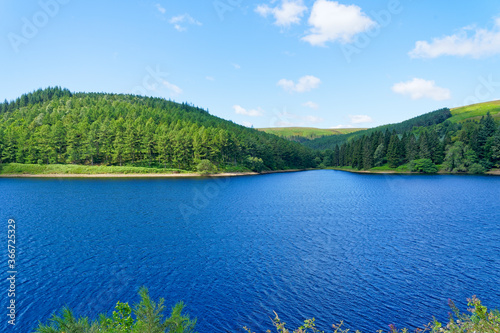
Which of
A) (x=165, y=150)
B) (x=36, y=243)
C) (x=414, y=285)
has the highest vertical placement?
(x=165, y=150)

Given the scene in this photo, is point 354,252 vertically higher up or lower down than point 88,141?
lower down

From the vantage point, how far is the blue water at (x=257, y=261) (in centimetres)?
1945

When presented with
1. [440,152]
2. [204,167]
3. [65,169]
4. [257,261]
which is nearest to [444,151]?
[440,152]

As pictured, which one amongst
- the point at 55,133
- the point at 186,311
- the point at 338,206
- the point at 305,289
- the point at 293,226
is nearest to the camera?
the point at 186,311

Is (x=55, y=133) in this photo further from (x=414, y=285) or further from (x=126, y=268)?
(x=414, y=285)

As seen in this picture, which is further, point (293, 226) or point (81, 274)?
point (293, 226)

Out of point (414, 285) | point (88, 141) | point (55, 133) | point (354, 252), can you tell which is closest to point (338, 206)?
point (354, 252)

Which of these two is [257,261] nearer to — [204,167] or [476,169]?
[204,167]

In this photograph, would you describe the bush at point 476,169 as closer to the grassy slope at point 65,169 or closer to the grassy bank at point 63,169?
the grassy slope at point 65,169

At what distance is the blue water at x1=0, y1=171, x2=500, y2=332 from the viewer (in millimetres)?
19453

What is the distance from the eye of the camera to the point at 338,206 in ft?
193

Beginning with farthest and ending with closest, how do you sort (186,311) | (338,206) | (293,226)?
(338,206)
(293,226)
(186,311)

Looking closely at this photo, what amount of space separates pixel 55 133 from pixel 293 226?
5150 inches

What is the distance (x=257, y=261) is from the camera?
28.0 meters
